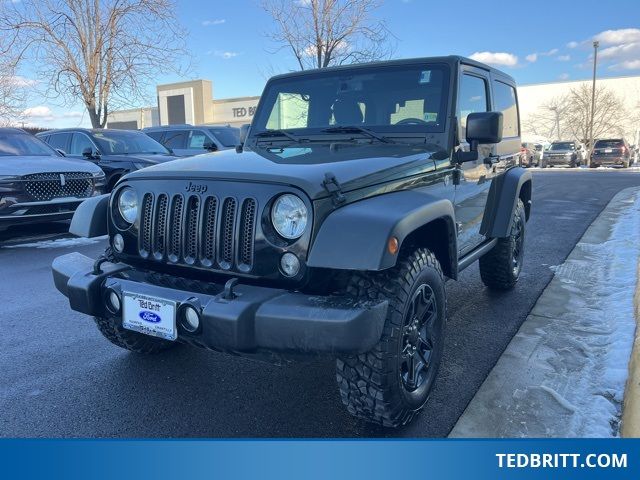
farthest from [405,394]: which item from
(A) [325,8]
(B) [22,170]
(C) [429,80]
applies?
(A) [325,8]

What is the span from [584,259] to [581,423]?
3.96m

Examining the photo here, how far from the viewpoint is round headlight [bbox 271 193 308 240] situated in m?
2.35

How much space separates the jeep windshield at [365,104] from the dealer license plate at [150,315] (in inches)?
64.6

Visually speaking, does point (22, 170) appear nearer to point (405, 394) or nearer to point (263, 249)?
point (263, 249)

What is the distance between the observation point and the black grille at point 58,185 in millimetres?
6988

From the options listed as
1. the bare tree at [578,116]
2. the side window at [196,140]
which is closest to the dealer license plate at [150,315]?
the side window at [196,140]

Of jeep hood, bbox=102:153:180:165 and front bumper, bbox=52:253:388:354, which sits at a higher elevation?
jeep hood, bbox=102:153:180:165

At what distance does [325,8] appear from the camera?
46.6 ft

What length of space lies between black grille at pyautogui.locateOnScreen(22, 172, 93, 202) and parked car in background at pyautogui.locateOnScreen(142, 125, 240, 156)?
3408mm

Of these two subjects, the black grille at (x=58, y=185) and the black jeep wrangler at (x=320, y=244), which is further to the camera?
the black grille at (x=58, y=185)

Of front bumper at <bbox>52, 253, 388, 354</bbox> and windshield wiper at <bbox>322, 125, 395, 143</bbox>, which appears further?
windshield wiper at <bbox>322, 125, 395, 143</bbox>

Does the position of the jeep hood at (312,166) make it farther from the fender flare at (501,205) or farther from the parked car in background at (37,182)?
the parked car in background at (37,182)

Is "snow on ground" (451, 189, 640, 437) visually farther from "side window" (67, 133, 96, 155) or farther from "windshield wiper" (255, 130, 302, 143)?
"side window" (67, 133, 96, 155)

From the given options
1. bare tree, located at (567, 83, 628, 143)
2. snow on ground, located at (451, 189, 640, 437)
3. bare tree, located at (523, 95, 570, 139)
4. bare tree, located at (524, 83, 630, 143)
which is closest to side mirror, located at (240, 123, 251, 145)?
snow on ground, located at (451, 189, 640, 437)
